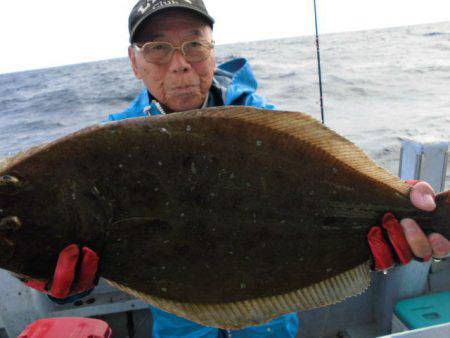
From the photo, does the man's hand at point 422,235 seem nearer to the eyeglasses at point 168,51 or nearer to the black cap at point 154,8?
the eyeglasses at point 168,51

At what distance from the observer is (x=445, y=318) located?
3.32 metres

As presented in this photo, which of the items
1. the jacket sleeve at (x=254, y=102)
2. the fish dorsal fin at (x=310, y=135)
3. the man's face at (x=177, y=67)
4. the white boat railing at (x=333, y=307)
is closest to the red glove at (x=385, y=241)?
the fish dorsal fin at (x=310, y=135)

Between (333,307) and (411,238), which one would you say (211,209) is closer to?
(411,238)

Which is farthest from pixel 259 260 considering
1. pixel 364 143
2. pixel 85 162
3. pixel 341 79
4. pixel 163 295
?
pixel 341 79

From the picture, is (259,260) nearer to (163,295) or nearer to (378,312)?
(163,295)

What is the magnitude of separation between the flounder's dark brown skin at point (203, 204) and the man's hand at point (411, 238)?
0.04 metres

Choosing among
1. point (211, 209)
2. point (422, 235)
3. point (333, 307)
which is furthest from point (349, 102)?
point (211, 209)

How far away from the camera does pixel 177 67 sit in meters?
2.40

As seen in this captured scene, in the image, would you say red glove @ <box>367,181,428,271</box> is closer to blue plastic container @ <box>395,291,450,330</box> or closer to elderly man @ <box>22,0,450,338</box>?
elderly man @ <box>22,0,450,338</box>

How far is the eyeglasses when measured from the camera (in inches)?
94.6

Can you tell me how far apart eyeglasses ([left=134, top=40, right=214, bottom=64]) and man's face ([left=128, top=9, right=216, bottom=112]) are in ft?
0.08

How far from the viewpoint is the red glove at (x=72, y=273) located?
5.04 ft

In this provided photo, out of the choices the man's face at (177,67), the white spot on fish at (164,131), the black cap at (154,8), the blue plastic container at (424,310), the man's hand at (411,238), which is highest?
the black cap at (154,8)

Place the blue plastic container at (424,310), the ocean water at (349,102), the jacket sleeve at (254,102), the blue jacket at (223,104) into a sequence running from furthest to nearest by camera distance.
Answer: the ocean water at (349,102)
the blue plastic container at (424,310)
the jacket sleeve at (254,102)
the blue jacket at (223,104)
